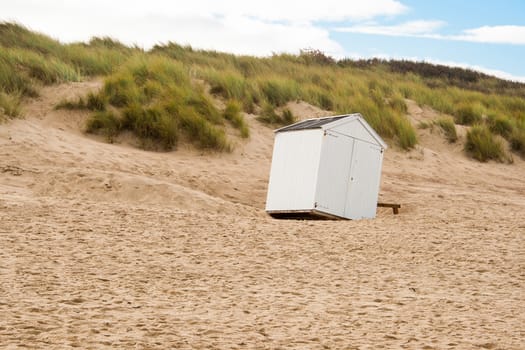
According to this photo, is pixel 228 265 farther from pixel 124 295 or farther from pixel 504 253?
pixel 504 253

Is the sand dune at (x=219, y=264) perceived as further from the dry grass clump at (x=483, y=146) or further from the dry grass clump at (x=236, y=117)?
the dry grass clump at (x=483, y=146)

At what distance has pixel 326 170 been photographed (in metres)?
11.2

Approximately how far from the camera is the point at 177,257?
7578 millimetres

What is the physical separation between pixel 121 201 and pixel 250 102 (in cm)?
756

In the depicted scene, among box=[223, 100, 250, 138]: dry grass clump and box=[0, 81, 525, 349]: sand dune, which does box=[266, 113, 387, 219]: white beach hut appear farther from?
box=[223, 100, 250, 138]: dry grass clump

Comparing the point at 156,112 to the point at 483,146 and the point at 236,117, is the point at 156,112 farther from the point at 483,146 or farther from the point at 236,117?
the point at 483,146

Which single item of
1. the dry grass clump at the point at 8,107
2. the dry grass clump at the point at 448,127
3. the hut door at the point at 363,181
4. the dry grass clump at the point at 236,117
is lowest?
the hut door at the point at 363,181

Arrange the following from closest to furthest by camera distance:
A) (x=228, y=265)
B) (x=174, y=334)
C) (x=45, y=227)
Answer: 1. (x=174, y=334)
2. (x=228, y=265)
3. (x=45, y=227)

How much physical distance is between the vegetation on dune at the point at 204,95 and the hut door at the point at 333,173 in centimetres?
411

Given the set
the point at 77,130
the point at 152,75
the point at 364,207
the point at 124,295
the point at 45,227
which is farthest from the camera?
the point at 152,75

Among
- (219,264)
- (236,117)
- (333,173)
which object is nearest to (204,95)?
(236,117)

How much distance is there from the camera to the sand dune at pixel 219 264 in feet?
17.4

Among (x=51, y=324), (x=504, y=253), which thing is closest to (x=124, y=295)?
(x=51, y=324)

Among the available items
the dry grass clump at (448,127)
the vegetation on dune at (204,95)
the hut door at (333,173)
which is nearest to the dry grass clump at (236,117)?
the vegetation on dune at (204,95)
